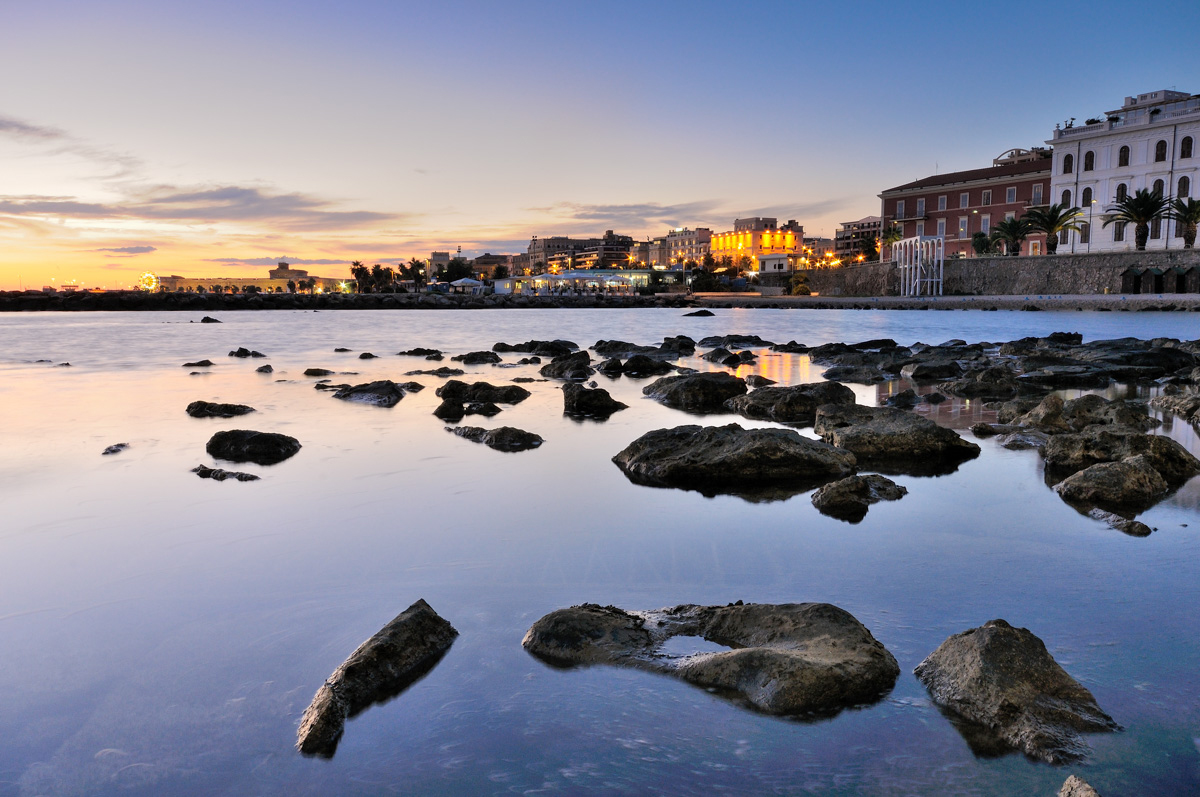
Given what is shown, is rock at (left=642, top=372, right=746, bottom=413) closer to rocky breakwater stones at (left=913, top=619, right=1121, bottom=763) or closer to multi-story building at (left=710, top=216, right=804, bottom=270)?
rocky breakwater stones at (left=913, top=619, right=1121, bottom=763)

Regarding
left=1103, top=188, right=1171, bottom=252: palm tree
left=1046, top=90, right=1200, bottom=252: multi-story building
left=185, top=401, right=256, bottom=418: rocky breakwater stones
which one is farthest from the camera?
left=1046, top=90, right=1200, bottom=252: multi-story building

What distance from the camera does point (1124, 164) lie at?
2359 inches

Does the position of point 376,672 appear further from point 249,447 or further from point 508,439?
point 249,447

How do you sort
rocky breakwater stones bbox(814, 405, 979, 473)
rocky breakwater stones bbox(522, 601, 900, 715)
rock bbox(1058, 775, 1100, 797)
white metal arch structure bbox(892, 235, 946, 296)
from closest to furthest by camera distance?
rock bbox(1058, 775, 1100, 797), rocky breakwater stones bbox(522, 601, 900, 715), rocky breakwater stones bbox(814, 405, 979, 473), white metal arch structure bbox(892, 235, 946, 296)

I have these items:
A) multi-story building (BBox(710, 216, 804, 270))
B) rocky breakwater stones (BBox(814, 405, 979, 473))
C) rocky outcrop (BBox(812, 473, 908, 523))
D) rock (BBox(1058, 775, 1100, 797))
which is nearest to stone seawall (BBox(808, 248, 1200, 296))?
rocky breakwater stones (BBox(814, 405, 979, 473))

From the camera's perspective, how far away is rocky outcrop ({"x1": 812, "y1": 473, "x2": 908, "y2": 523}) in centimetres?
603

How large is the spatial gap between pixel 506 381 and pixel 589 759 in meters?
13.5

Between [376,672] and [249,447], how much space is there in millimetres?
5697

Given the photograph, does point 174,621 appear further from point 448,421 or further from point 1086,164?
point 1086,164

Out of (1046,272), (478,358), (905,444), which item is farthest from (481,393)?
(1046,272)

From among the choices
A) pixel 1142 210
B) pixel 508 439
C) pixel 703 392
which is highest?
pixel 1142 210

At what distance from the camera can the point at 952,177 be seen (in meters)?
76.6

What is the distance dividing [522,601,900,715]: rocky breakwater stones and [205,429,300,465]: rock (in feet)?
17.9

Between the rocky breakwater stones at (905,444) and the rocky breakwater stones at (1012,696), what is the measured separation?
4.35 m
